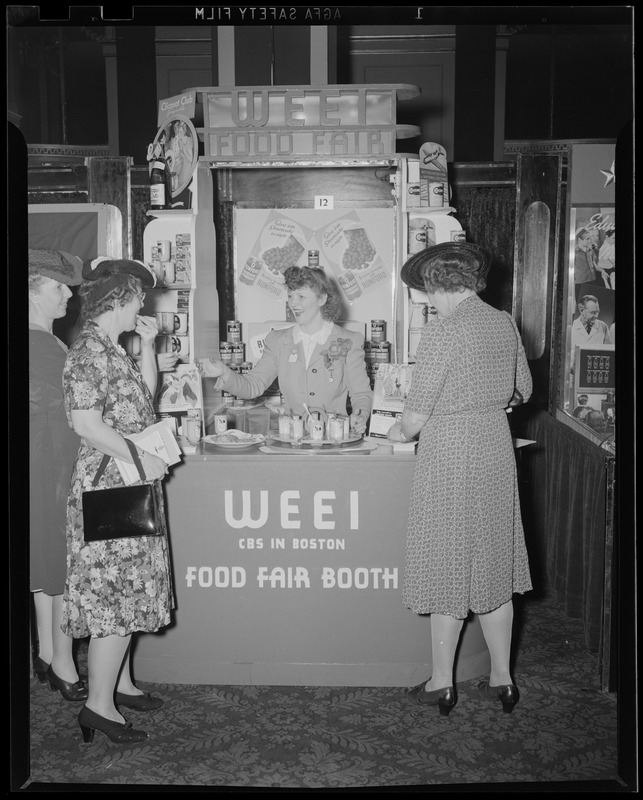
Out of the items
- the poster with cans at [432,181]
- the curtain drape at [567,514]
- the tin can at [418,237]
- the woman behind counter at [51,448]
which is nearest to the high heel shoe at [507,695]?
the curtain drape at [567,514]

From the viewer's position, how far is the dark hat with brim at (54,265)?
3.31 m

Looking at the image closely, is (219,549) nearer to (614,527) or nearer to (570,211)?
(614,527)

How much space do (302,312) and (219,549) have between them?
122cm

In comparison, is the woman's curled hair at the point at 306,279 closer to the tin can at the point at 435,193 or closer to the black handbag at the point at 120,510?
the tin can at the point at 435,193

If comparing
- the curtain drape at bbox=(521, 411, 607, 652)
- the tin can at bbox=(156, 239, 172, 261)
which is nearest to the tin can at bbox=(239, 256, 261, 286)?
the tin can at bbox=(156, 239, 172, 261)

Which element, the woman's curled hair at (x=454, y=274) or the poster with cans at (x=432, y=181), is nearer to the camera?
the woman's curled hair at (x=454, y=274)

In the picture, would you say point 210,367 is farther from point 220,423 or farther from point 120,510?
point 120,510

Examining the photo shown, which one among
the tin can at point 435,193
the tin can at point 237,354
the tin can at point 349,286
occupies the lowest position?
the tin can at point 237,354

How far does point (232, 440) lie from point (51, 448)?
2.44 ft

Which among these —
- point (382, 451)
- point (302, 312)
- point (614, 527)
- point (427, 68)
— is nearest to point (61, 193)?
point (302, 312)

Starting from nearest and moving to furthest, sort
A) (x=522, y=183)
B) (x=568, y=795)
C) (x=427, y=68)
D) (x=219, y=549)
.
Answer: (x=568, y=795), (x=219, y=549), (x=522, y=183), (x=427, y=68)

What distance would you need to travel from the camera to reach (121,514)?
10.00 feet

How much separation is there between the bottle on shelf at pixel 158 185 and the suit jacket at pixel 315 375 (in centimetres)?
86

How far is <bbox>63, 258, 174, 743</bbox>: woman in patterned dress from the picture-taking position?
302 centimetres
